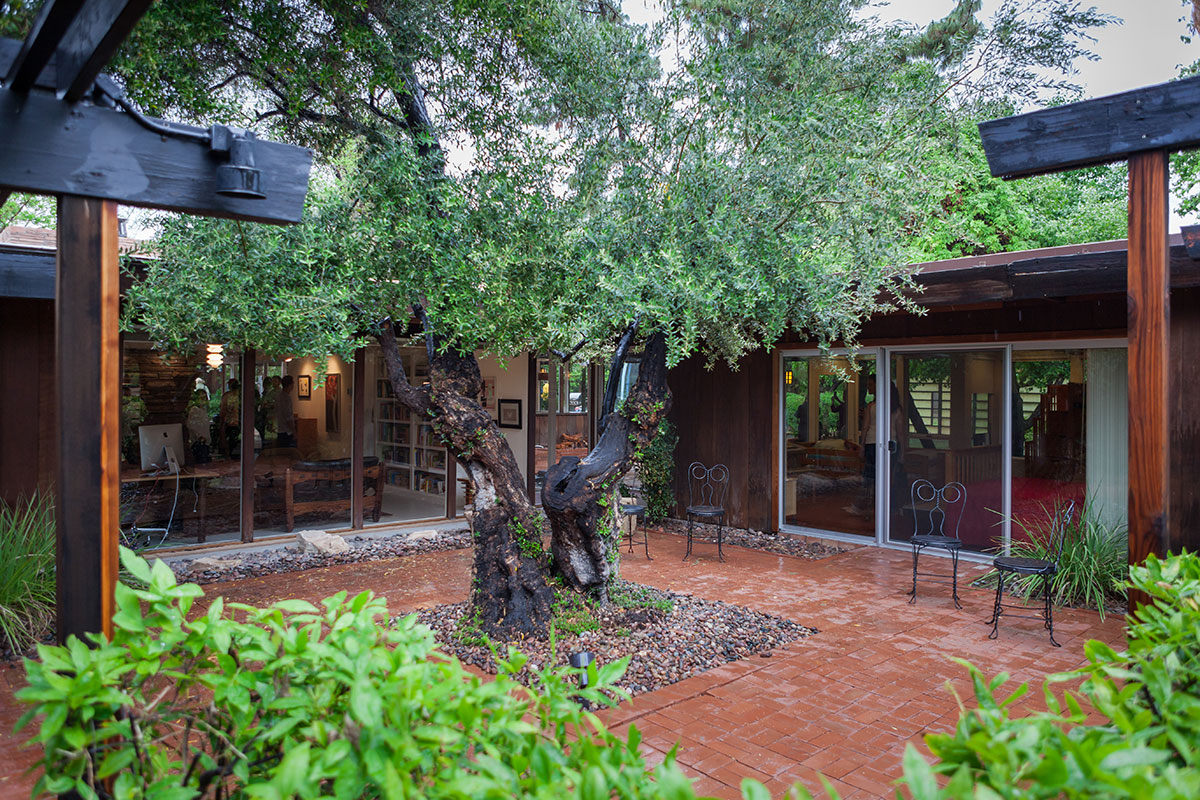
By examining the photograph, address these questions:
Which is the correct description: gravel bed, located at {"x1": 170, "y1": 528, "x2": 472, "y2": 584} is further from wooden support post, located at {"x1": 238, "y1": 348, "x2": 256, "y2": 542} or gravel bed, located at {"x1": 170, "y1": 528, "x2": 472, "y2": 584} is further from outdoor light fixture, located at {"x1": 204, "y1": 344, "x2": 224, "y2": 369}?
outdoor light fixture, located at {"x1": 204, "y1": 344, "x2": 224, "y2": 369}

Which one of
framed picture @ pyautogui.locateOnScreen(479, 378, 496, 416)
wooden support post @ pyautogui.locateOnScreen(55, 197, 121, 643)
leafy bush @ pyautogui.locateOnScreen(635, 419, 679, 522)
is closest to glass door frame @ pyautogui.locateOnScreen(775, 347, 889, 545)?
leafy bush @ pyautogui.locateOnScreen(635, 419, 679, 522)

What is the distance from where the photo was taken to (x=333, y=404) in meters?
9.30

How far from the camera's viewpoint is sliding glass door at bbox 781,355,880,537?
8.84 metres

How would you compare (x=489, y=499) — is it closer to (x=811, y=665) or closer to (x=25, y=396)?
(x=811, y=665)

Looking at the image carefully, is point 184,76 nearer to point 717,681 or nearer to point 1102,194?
point 717,681

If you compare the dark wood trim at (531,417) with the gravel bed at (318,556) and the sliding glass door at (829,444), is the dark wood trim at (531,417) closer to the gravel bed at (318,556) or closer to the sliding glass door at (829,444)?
the gravel bed at (318,556)

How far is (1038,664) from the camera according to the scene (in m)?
4.97

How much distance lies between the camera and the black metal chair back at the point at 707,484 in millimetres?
9953

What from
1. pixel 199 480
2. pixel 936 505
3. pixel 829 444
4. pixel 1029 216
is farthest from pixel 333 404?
pixel 1029 216

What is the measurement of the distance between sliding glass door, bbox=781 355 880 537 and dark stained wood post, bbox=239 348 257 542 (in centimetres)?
600

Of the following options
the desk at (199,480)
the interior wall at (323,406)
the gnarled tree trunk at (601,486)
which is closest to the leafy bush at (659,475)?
the interior wall at (323,406)

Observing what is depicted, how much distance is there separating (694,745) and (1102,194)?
19.4 meters

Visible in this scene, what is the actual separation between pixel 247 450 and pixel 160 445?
2.68 ft

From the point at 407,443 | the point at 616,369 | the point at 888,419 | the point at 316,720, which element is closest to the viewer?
the point at 316,720
